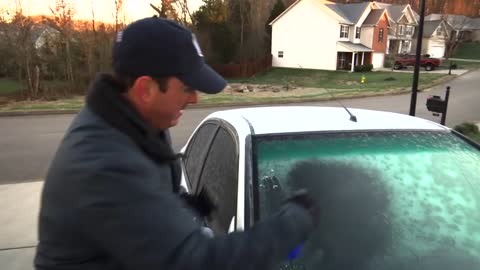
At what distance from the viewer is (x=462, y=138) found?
8.26ft

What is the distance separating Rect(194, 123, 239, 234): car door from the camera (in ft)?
6.35

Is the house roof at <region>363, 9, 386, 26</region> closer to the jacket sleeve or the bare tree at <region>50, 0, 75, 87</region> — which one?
the bare tree at <region>50, 0, 75, 87</region>

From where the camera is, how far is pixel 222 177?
7.27 ft

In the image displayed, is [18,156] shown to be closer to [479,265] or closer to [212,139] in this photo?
[212,139]

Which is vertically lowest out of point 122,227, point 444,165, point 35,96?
point 35,96

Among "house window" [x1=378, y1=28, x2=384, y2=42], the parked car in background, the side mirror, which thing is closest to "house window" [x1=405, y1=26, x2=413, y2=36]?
"house window" [x1=378, y1=28, x2=384, y2=42]

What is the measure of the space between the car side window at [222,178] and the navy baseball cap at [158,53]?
0.68 m

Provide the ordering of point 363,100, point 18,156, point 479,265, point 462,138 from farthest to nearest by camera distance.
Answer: point 363,100, point 18,156, point 462,138, point 479,265

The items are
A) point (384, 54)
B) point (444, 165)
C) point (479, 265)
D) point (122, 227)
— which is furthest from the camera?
point (384, 54)

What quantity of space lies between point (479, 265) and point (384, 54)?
4709 centimetres

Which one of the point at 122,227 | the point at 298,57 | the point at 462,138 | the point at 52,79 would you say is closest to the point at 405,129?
the point at 462,138

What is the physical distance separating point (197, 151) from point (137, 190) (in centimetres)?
197

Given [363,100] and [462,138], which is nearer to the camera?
[462,138]

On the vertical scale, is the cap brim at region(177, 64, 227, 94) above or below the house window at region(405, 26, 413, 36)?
below
